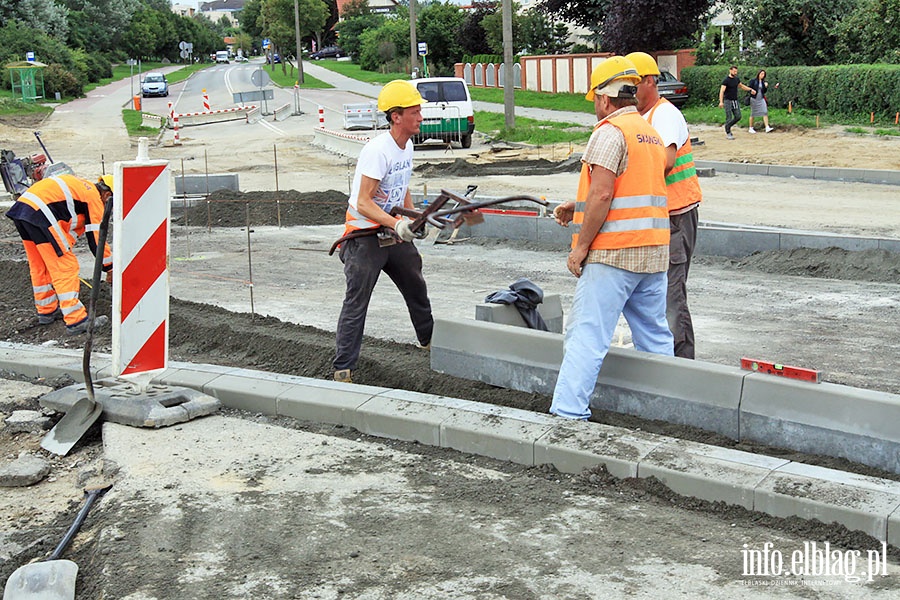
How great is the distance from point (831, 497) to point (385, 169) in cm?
339

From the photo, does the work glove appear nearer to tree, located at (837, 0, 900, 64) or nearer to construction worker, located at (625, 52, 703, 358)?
construction worker, located at (625, 52, 703, 358)

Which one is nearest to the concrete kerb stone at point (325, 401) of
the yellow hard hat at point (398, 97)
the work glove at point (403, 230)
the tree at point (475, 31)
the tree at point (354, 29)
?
the work glove at point (403, 230)

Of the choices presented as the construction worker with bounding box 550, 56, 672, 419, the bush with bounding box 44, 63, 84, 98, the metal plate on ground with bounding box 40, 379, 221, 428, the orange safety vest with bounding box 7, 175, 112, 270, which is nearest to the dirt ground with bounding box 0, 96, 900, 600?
the metal plate on ground with bounding box 40, 379, 221, 428

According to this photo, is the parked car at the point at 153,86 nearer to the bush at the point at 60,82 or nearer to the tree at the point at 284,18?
the bush at the point at 60,82

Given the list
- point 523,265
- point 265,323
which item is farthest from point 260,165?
point 265,323

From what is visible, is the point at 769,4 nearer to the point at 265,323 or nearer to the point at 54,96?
the point at 265,323

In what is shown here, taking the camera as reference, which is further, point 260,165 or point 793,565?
point 260,165

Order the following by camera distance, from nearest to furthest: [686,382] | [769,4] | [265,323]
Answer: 1. [686,382]
2. [265,323]
3. [769,4]

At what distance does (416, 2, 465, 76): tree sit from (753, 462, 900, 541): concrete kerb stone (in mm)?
61741

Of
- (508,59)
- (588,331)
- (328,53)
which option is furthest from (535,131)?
(328,53)

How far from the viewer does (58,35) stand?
220 feet

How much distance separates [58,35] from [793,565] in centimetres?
7043

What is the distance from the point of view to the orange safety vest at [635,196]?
5504 mm

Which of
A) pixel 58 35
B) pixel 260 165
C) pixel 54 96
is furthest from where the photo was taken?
pixel 58 35
